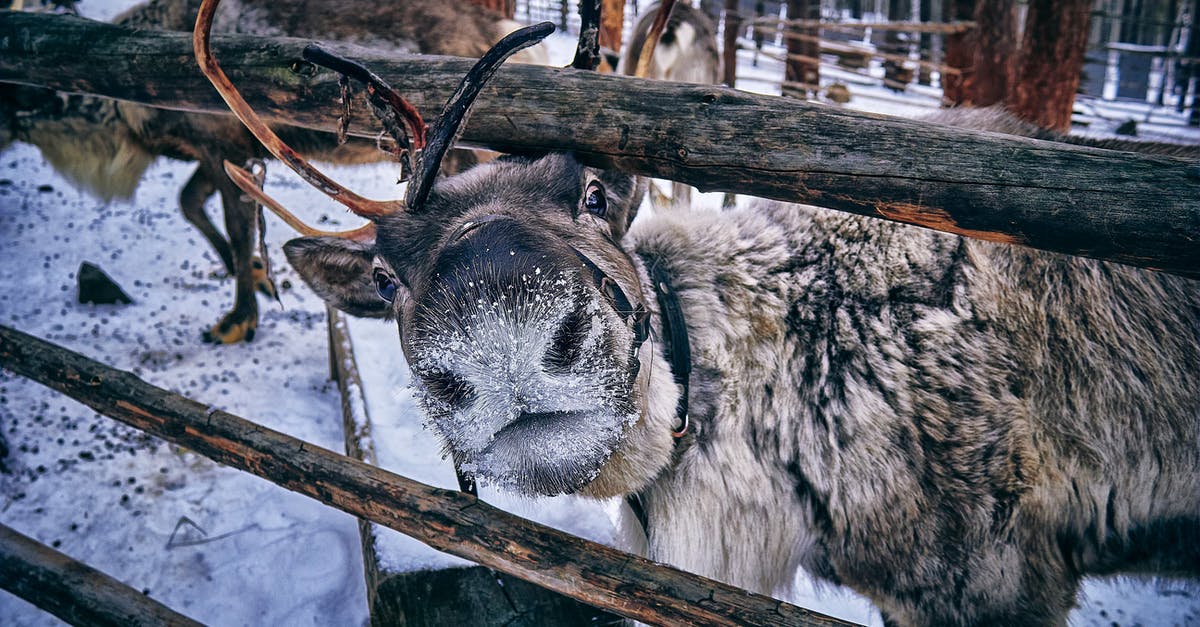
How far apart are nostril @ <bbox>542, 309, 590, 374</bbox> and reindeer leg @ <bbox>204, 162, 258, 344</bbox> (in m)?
3.98

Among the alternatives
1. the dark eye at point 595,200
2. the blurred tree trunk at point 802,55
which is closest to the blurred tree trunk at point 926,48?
the blurred tree trunk at point 802,55

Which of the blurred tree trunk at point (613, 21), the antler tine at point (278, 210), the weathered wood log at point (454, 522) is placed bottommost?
the weathered wood log at point (454, 522)

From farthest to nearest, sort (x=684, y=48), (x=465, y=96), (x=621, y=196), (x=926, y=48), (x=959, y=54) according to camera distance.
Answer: (x=926, y=48)
(x=959, y=54)
(x=684, y=48)
(x=621, y=196)
(x=465, y=96)

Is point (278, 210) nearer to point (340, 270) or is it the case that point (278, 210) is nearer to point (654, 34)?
point (340, 270)

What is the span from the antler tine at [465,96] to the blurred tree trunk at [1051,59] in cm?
558

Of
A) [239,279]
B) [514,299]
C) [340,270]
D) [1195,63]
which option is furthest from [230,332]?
[1195,63]

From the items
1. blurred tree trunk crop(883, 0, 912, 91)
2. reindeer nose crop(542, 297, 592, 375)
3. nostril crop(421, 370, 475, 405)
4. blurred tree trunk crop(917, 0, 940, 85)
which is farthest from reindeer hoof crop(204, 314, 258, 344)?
blurred tree trunk crop(917, 0, 940, 85)

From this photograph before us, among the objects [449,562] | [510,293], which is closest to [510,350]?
[510,293]

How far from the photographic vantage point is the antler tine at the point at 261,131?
1806 millimetres

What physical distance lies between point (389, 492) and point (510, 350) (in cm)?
70

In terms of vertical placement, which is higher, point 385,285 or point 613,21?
point 613,21

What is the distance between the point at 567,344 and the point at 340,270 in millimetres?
1028

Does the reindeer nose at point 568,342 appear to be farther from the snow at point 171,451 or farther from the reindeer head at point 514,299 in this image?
the snow at point 171,451

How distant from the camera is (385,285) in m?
1.96
